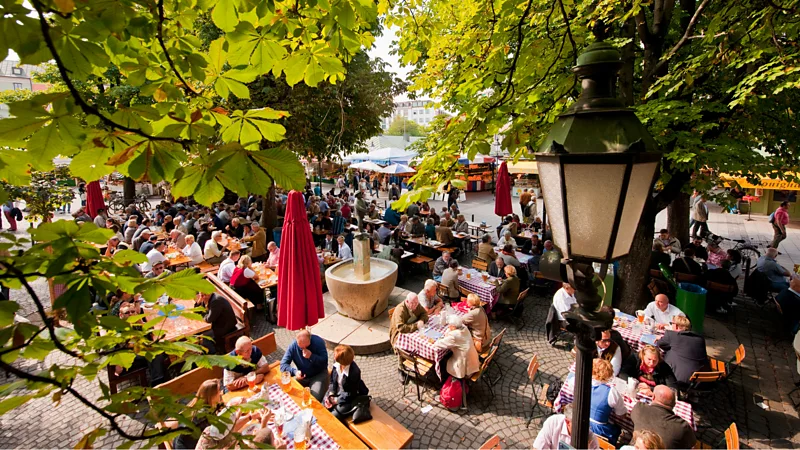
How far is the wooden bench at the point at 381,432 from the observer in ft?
15.4

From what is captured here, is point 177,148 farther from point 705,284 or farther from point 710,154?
point 705,284

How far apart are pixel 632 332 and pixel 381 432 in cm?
487

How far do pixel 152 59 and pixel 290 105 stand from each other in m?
10.5

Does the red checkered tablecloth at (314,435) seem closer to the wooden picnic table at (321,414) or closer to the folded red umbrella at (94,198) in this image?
the wooden picnic table at (321,414)


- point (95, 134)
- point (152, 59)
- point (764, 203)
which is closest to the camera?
point (95, 134)

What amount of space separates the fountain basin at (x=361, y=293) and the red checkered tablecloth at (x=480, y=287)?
173 centimetres

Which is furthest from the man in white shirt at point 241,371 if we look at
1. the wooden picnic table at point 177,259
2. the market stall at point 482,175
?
the market stall at point 482,175

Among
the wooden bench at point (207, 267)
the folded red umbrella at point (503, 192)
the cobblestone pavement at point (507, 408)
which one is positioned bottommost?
the cobblestone pavement at point (507, 408)

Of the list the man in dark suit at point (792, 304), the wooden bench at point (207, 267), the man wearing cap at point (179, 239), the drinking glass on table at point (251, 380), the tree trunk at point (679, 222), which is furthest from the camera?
the tree trunk at point (679, 222)

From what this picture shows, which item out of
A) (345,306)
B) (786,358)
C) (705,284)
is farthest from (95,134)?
(705,284)

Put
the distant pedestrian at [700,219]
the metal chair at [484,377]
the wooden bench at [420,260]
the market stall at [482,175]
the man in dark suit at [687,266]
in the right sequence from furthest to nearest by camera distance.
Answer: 1. the market stall at [482,175]
2. the distant pedestrian at [700,219]
3. the wooden bench at [420,260]
4. the man in dark suit at [687,266]
5. the metal chair at [484,377]

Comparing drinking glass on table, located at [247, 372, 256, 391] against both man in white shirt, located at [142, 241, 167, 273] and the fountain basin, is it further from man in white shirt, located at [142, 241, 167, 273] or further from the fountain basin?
man in white shirt, located at [142, 241, 167, 273]

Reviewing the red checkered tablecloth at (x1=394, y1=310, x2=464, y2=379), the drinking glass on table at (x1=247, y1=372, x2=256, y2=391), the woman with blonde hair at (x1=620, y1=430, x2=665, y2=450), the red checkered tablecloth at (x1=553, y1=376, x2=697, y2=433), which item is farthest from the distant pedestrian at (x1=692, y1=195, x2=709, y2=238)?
the drinking glass on table at (x1=247, y1=372, x2=256, y2=391)

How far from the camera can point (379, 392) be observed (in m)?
6.45
